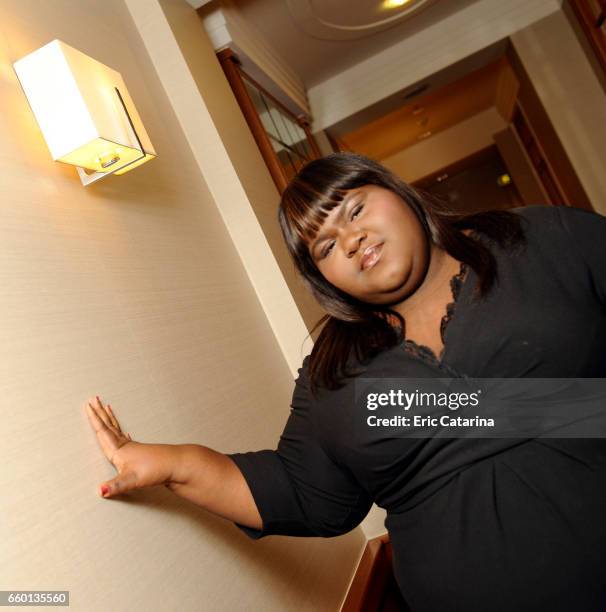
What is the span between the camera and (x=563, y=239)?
1.09 m

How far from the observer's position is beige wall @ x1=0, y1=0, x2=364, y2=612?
96cm

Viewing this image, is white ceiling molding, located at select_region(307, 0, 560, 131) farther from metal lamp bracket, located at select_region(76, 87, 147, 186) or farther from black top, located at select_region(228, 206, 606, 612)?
black top, located at select_region(228, 206, 606, 612)

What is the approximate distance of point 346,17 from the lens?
13.8 feet

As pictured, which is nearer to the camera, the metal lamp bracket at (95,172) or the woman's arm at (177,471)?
the woman's arm at (177,471)

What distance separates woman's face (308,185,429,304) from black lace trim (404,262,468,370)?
71 millimetres

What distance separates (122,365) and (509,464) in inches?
29.8

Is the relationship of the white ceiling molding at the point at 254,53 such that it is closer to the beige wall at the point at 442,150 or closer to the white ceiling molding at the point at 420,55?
the white ceiling molding at the point at 420,55

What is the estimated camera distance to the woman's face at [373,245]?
45.9 inches

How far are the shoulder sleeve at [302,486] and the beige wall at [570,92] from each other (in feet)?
14.0

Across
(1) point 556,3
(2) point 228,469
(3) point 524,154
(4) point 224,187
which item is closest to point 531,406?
(2) point 228,469

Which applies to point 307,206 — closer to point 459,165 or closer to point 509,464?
point 509,464

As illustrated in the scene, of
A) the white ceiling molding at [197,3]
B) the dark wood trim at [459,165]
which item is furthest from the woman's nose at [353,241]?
the dark wood trim at [459,165]

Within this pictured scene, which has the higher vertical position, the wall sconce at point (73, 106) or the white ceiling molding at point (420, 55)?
the white ceiling molding at point (420, 55)

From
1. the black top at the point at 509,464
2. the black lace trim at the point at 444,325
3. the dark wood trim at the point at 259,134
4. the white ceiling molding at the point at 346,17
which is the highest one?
the white ceiling molding at the point at 346,17
